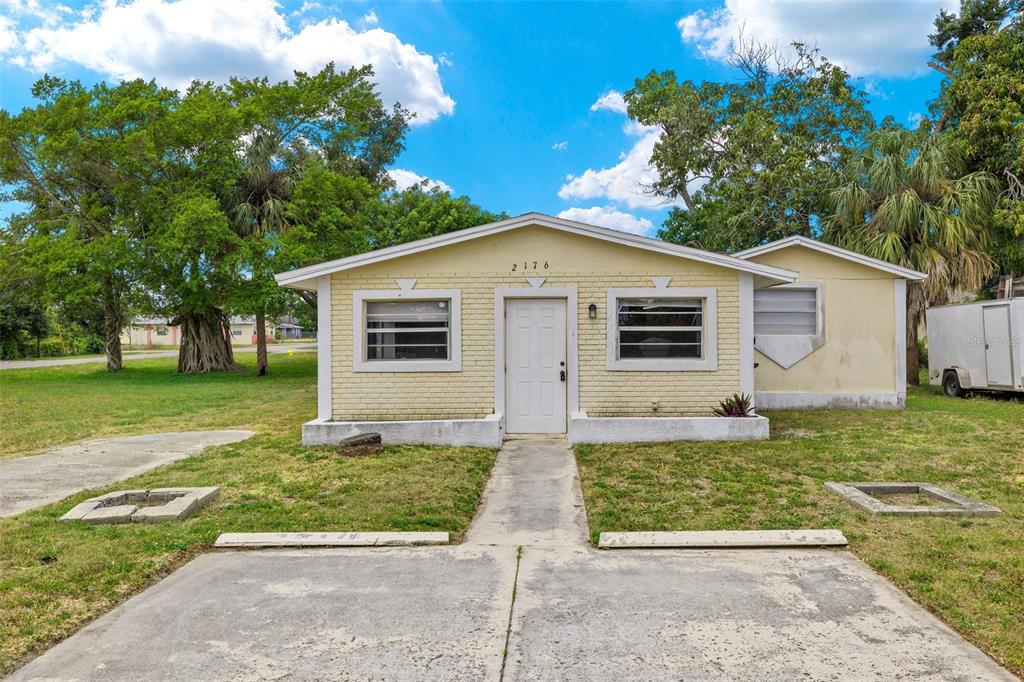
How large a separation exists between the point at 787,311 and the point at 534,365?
598cm

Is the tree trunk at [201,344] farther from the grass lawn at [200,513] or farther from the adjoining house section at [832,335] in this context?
the adjoining house section at [832,335]

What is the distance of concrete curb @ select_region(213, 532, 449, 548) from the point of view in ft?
15.6

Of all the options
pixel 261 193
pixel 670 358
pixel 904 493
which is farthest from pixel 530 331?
pixel 261 193

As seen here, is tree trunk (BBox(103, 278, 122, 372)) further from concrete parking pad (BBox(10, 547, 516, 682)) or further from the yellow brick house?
concrete parking pad (BBox(10, 547, 516, 682))

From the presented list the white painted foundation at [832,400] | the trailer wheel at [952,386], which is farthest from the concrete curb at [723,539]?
the trailer wheel at [952,386]

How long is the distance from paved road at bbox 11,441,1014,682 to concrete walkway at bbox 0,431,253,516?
9.81 ft

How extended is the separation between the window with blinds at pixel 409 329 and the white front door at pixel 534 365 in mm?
1016

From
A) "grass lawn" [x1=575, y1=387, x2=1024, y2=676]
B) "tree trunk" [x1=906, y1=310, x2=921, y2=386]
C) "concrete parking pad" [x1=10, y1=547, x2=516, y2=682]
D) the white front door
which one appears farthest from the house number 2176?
"tree trunk" [x1=906, y1=310, x2=921, y2=386]

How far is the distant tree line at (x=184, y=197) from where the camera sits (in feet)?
66.9

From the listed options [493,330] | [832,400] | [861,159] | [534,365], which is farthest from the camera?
[861,159]

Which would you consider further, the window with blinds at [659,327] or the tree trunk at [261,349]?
the tree trunk at [261,349]

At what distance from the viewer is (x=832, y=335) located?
1238cm

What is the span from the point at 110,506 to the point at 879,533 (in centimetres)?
654

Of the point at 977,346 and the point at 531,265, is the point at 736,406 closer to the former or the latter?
the point at 531,265
